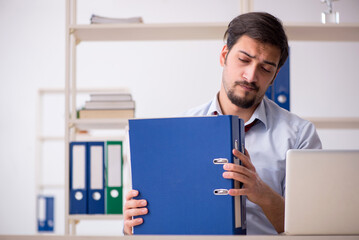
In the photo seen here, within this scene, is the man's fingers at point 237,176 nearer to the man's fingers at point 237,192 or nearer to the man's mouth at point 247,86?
the man's fingers at point 237,192

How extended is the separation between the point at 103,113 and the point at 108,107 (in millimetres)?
37

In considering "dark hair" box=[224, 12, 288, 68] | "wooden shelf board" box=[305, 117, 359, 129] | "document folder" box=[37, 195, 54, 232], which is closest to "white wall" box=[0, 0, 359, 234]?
"document folder" box=[37, 195, 54, 232]

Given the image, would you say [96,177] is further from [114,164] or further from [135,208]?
[135,208]

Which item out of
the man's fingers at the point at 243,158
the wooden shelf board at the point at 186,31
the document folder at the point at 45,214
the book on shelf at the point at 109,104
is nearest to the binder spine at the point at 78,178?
A: the book on shelf at the point at 109,104

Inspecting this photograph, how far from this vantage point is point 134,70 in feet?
15.6

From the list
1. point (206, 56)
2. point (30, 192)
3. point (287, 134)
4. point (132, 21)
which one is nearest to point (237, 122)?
point (287, 134)

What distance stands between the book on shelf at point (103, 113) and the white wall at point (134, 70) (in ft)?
7.38

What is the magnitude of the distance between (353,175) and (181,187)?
417 mm

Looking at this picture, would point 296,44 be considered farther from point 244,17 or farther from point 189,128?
point 189,128

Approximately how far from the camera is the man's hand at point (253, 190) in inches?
49.0

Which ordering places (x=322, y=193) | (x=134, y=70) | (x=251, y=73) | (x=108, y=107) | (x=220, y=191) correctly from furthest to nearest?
(x=134, y=70) → (x=108, y=107) → (x=251, y=73) → (x=220, y=191) → (x=322, y=193)

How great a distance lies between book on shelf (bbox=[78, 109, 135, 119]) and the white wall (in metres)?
2.25

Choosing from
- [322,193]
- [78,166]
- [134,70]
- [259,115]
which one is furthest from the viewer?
[134,70]

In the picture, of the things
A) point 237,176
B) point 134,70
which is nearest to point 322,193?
point 237,176
